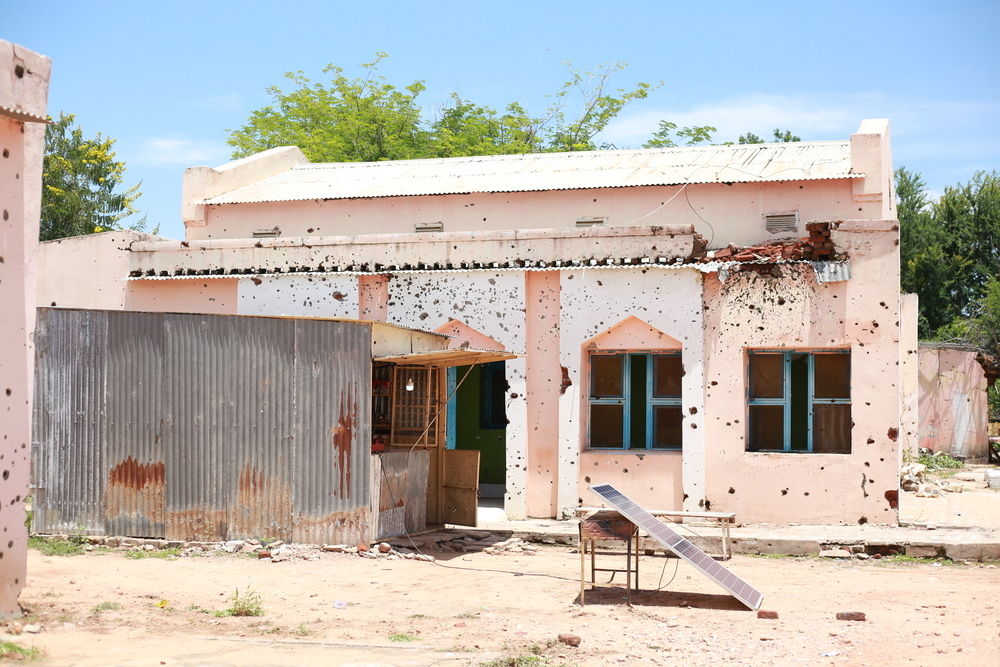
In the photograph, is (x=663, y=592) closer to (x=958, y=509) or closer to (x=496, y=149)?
(x=958, y=509)

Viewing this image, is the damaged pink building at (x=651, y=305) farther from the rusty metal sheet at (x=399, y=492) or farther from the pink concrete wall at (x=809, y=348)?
the rusty metal sheet at (x=399, y=492)

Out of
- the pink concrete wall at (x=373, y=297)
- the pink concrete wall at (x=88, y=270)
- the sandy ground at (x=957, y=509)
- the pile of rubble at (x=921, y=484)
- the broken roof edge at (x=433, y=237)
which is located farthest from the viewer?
the pile of rubble at (x=921, y=484)

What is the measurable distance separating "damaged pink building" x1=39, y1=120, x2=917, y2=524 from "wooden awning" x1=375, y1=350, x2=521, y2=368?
333 mm

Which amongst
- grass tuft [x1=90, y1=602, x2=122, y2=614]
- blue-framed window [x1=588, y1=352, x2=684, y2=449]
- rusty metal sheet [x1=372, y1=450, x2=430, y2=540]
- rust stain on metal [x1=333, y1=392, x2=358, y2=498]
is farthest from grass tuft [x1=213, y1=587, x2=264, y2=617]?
blue-framed window [x1=588, y1=352, x2=684, y2=449]

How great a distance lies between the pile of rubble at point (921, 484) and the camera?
19673 millimetres

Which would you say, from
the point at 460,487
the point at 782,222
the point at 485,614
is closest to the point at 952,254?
the point at 782,222

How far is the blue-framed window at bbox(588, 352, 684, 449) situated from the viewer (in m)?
15.3

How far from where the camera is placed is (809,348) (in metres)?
14.7

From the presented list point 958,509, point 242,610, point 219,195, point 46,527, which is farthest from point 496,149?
point 242,610

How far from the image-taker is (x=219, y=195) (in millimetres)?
19656

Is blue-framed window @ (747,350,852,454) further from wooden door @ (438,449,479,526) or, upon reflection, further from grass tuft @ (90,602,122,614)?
grass tuft @ (90,602,122,614)

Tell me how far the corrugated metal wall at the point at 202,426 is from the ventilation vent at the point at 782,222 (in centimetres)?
673

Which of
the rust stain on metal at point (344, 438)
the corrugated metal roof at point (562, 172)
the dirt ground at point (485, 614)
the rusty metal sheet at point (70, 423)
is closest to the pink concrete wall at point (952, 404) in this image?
the corrugated metal roof at point (562, 172)

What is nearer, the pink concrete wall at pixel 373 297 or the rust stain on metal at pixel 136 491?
the rust stain on metal at pixel 136 491
